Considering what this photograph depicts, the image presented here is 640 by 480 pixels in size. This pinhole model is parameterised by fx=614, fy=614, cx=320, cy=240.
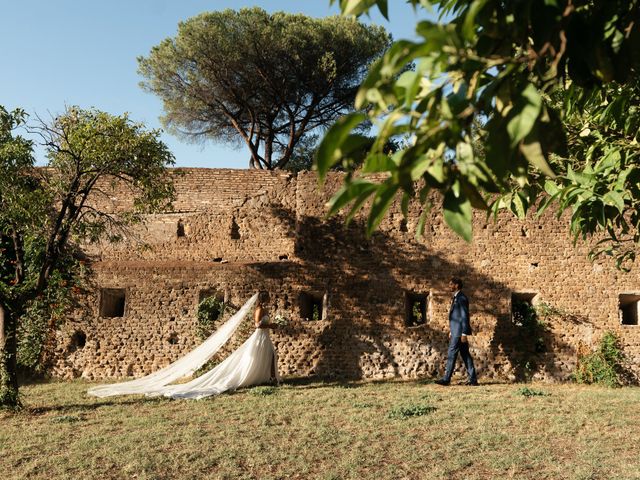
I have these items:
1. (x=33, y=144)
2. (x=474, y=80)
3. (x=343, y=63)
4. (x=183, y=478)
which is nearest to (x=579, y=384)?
(x=183, y=478)

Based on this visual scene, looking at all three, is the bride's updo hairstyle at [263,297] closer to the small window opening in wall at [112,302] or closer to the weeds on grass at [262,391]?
the weeds on grass at [262,391]

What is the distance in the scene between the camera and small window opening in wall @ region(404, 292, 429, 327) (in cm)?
1103

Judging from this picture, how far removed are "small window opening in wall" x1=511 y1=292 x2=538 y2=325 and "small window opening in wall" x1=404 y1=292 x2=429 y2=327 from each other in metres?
1.60

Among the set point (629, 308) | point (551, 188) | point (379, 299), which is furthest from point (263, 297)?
point (551, 188)

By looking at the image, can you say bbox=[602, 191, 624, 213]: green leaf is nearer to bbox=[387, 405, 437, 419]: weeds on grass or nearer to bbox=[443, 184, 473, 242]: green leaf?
bbox=[443, 184, 473, 242]: green leaf

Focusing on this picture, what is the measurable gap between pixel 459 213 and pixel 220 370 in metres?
8.58

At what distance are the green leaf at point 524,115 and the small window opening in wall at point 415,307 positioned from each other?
958 centimetres

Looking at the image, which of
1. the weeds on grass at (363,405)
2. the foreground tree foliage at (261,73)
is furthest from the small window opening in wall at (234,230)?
the foreground tree foliage at (261,73)

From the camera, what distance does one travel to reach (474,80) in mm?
1651

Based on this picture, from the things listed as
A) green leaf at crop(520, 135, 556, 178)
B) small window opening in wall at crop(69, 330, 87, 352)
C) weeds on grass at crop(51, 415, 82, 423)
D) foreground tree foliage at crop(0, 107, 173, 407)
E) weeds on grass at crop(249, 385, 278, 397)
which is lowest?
weeds on grass at crop(51, 415, 82, 423)

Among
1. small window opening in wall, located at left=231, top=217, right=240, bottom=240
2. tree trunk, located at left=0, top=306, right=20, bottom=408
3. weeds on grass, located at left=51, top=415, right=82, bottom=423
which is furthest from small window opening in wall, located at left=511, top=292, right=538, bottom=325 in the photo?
tree trunk, located at left=0, top=306, right=20, bottom=408

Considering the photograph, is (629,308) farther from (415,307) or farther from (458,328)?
(458,328)

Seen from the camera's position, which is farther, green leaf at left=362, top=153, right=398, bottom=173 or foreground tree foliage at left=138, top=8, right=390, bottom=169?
foreground tree foliage at left=138, top=8, right=390, bottom=169

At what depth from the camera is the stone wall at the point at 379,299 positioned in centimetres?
1068
